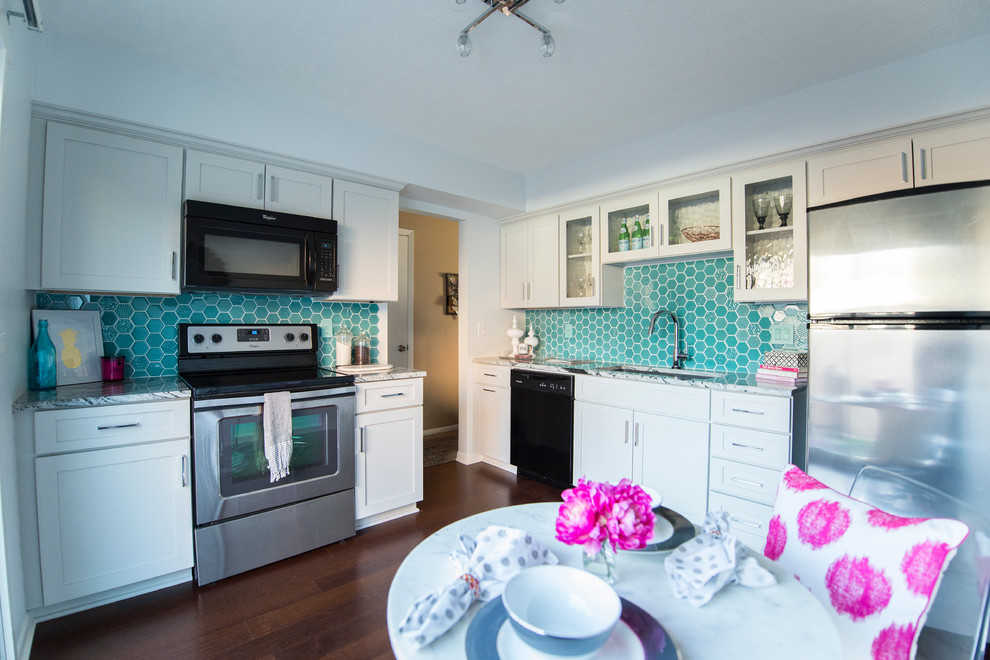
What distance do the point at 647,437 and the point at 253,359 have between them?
2.49 meters

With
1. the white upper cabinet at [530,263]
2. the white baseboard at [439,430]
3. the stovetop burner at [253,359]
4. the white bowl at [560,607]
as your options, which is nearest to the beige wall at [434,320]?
the white baseboard at [439,430]

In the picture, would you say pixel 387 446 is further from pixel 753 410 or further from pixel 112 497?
pixel 753 410

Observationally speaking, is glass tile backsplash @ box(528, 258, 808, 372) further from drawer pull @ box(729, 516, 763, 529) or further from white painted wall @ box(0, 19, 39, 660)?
white painted wall @ box(0, 19, 39, 660)

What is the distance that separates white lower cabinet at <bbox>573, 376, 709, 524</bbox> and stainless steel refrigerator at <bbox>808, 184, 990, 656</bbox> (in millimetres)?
692

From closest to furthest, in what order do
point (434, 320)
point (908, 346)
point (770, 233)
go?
point (908, 346) < point (770, 233) < point (434, 320)

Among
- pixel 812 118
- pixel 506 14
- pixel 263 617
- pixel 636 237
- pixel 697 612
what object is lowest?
pixel 263 617

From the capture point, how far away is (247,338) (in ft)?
8.98

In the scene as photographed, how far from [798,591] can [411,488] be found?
233cm

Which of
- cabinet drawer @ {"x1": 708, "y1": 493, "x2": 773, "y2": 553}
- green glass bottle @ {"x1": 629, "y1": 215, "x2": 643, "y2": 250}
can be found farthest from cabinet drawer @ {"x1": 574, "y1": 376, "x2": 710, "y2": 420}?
green glass bottle @ {"x1": 629, "y1": 215, "x2": 643, "y2": 250}

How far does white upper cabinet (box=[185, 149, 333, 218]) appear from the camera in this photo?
7.86ft

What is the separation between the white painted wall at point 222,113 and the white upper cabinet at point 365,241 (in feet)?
0.53

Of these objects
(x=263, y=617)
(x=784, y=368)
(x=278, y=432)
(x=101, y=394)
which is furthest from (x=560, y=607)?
(x=784, y=368)

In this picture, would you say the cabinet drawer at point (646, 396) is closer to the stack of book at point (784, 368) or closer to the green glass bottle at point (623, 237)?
the stack of book at point (784, 368)

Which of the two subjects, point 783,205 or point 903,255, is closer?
point 903,255
